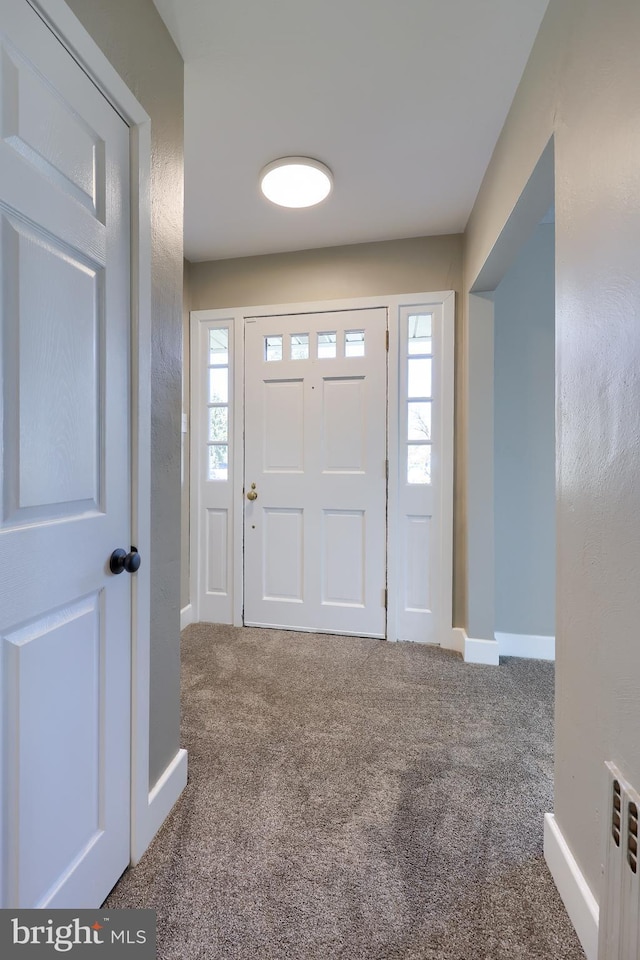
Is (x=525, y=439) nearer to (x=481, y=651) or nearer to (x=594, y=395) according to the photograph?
(x=481, y=651)

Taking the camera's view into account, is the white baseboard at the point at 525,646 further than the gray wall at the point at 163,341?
Yes

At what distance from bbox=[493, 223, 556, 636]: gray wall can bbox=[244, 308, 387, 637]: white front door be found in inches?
27.3

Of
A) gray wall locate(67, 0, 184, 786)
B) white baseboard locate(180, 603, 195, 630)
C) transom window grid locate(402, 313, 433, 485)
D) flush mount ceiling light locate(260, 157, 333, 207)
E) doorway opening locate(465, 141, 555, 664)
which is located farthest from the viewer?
white baseboard locate(180, 603, 195, 630)

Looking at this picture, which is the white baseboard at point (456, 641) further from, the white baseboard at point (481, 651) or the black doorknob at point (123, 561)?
the black doorknob at point (123, 561)

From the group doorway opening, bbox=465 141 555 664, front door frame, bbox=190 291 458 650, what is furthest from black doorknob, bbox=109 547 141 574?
doorway opening, bbox=465 141 555 664

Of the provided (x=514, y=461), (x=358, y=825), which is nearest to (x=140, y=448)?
(x=358, y=825)

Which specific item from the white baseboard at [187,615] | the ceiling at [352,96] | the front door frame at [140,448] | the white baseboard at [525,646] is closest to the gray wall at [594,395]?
the ceiling at [352,96]

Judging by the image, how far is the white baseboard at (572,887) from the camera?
0.91 m

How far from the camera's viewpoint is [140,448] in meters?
1.16

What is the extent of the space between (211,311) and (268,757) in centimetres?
258

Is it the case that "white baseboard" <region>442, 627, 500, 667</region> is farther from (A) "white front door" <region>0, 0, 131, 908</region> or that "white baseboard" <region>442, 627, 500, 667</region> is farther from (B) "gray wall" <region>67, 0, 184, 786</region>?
(A) "white front door" <region>0, 0, 131, 908</region>

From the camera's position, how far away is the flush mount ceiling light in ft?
6.13

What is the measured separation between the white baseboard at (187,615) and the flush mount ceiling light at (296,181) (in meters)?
2.47

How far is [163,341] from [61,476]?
58 centimetres
